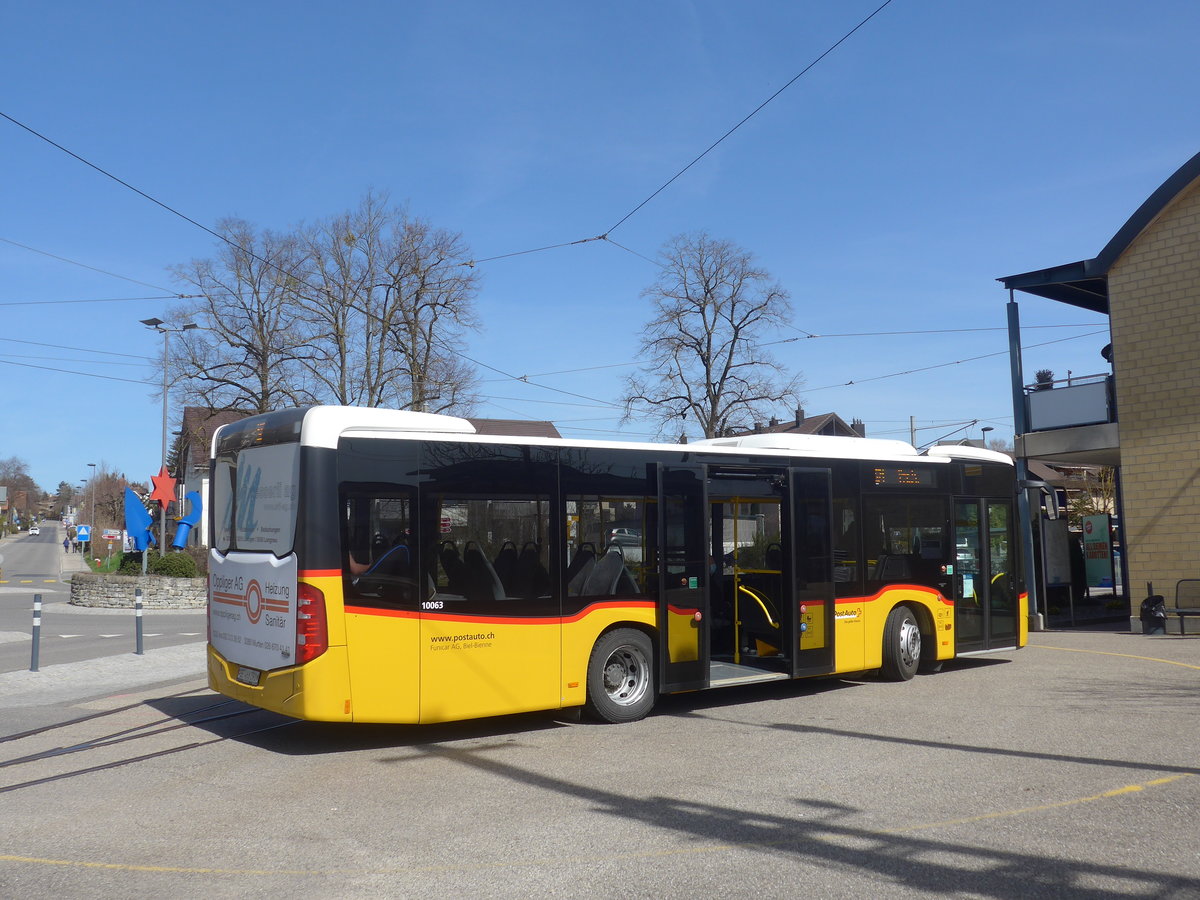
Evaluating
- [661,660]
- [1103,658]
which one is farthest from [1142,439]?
[661,660]

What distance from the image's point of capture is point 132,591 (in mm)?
29406

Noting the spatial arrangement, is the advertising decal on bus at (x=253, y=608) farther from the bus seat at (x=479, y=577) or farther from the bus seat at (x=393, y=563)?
the bus seat at (x=479, y=577)

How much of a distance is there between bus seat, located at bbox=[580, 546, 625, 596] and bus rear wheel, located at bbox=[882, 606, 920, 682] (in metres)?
4.18

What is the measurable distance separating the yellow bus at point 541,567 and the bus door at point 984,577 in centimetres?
51

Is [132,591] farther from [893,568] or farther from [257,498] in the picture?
[893,568]

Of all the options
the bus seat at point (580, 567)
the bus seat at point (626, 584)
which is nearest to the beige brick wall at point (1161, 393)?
the bus seat at point (626, 584)

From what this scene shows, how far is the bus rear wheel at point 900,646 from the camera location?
12.5m

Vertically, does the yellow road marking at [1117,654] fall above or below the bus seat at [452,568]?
below

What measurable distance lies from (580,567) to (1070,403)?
15.2 metres

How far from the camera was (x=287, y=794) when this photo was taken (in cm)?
716

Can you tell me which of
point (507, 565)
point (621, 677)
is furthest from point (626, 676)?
point (507, 565)

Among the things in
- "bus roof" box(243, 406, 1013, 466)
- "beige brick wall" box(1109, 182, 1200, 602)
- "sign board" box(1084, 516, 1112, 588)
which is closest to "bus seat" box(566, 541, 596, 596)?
"bus roof" box(243, 406, 1013, 466)

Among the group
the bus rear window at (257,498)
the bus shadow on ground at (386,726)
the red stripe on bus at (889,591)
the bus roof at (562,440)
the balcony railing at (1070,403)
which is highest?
the balcony railing at (1070,403)

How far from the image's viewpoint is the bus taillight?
8.14 m
